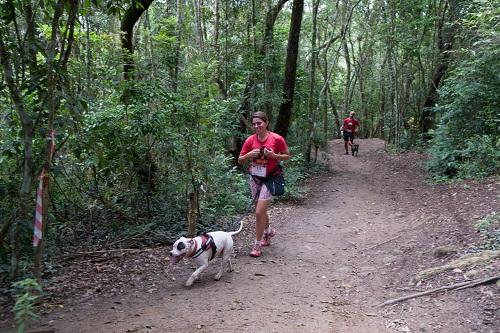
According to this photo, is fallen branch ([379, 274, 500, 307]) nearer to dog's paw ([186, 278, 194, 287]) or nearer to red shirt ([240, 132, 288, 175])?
dog's paw ([186, 278, 194, 287])

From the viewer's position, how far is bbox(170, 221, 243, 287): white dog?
16.4 feet

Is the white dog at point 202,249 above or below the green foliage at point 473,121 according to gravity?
below

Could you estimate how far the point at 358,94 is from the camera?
35.3 m

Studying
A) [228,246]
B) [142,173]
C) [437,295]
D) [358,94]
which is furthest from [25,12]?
[358,94]

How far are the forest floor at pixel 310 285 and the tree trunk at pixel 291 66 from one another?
550 cm

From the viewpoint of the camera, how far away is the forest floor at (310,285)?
4230 mm

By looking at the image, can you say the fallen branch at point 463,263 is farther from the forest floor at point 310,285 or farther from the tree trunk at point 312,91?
the tree trunk at point 312,91

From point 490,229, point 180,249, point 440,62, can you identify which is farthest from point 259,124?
point 440,62

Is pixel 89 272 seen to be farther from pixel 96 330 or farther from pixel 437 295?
pixel 437 295

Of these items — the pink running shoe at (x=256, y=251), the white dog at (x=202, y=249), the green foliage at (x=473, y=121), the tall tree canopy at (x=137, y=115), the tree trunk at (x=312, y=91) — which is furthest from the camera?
the tree trunk at (x=312, y=91)

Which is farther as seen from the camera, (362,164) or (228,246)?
(362,164)

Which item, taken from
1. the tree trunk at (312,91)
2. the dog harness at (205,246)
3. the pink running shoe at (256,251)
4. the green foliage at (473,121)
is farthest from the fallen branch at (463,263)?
the tree trunk at (312,91)

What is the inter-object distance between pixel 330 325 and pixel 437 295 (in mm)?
1177

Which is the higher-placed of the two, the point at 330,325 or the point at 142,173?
the point at 142,173
